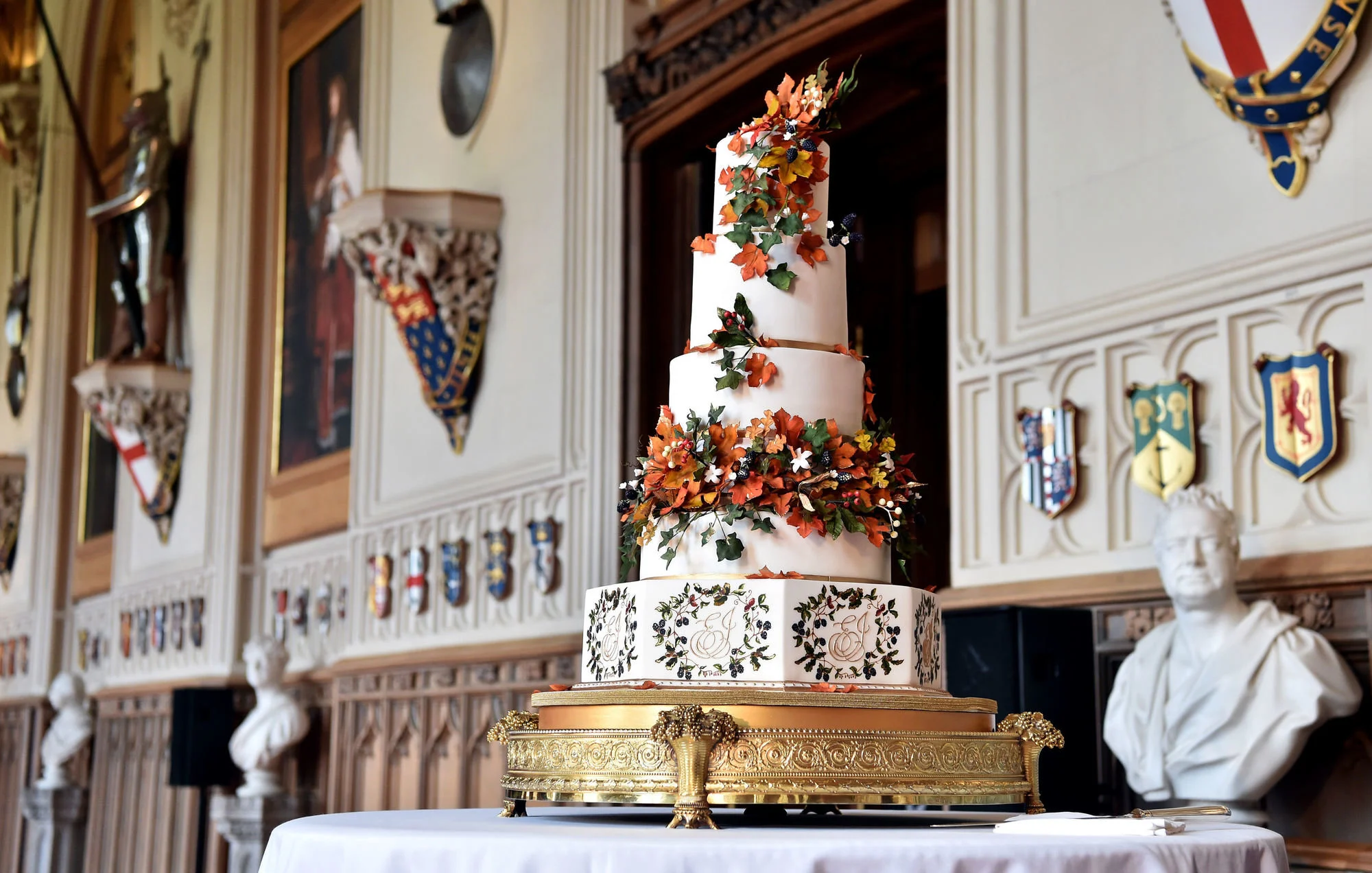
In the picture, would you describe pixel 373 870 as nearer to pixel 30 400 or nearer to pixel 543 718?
pixel 543 718

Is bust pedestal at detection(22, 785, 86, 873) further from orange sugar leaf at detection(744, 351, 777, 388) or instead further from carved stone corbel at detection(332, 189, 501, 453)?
orange sugar leaf at detection(744, 351, 777, 388)

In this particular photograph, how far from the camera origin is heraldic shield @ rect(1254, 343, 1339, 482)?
197 inches

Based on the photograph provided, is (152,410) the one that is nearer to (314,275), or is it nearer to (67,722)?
(314,275)

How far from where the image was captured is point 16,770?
1789cm

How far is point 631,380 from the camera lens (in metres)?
8.74

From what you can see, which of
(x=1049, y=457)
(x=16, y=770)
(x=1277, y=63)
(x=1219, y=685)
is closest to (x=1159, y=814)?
(x=1219, y=685)

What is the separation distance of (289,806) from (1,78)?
1240 cm

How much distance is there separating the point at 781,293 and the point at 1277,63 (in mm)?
2445

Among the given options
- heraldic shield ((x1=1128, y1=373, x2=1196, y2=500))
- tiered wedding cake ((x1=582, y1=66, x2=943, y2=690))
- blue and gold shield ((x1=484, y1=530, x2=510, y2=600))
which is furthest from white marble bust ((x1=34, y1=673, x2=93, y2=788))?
tiered wedding cake ((x1=582, y1=66, x2=943, y2=690))

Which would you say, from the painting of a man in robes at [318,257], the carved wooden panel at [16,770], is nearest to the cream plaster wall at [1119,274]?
the painting of a man in robes at [318,257]

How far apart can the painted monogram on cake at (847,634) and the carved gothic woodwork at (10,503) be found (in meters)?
17.7

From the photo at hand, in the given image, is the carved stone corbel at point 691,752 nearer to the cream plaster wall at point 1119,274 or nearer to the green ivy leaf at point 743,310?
the green ivy leaf at point 743,310

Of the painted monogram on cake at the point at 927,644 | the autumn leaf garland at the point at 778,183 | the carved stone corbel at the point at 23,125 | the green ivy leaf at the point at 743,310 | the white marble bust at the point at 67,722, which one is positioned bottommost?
the white marble bust at the point at 67,722

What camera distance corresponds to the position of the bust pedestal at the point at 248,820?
11.0 metres
